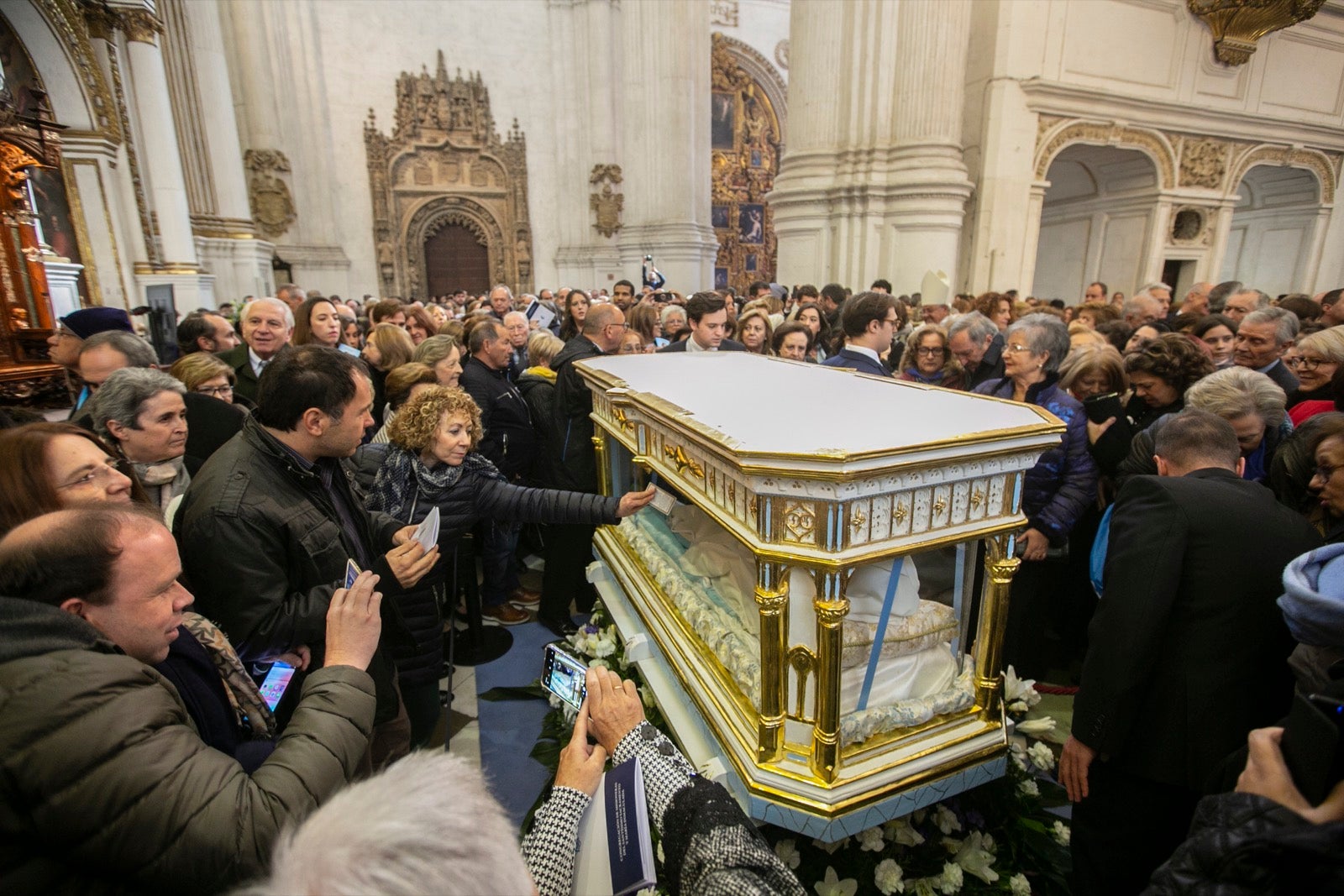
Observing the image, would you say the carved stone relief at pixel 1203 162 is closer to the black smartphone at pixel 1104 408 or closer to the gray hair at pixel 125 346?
the black smartphone at pixel 1104 408

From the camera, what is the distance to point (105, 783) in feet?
2.51

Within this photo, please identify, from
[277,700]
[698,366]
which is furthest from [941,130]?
[277,700]

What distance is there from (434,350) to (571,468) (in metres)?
0.98

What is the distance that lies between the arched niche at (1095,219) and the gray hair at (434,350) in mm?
9753

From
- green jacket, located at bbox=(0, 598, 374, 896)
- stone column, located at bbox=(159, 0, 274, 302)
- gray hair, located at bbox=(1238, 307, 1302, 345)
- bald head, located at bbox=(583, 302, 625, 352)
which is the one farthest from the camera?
stone column, located at bbox=(159, 0, 274, 302)

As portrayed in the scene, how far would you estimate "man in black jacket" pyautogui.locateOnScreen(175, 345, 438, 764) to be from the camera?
5.06 ft

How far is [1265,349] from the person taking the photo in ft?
10.0

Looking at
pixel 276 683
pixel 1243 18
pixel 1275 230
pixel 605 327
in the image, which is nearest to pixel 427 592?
pixel 276 683

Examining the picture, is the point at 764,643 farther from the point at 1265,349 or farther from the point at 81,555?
the point at 1265,349

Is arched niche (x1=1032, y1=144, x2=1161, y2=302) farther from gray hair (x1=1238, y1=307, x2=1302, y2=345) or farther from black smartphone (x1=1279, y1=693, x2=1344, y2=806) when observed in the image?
black smartphone (x1=1279, y1=693, x2=1344, y2=806)

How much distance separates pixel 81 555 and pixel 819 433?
1.43 metres

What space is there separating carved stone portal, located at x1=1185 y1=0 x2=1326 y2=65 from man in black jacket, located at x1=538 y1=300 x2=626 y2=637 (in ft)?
38.0

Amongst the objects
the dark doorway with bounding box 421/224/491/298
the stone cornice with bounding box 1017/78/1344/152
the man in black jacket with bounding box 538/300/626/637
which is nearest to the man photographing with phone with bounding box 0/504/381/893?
the man in black jacket with bounding box 538/300/626/637

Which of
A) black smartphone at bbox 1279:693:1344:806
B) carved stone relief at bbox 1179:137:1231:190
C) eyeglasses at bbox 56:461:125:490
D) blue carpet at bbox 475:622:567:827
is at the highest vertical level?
carved stone relief at bbox 1179:137:1231:190
